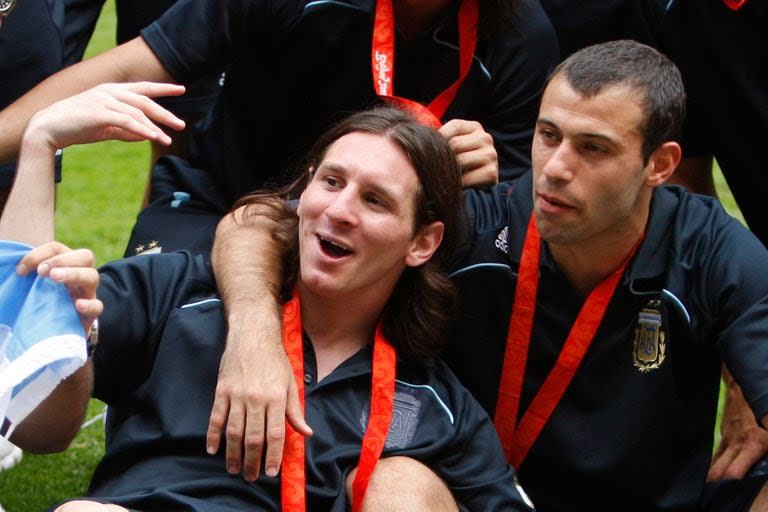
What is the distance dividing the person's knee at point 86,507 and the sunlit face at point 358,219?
775 millimetres

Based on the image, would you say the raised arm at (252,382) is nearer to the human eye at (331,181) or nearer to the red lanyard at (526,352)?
the human eye at (331,181)

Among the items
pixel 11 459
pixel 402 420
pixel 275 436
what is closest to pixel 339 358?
pixel 402 420

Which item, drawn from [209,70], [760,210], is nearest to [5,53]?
[209,70]

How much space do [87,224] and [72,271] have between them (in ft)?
16.3

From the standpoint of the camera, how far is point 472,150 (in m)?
4.18

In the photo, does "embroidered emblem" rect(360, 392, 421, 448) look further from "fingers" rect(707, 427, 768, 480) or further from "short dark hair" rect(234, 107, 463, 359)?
"fingers" rect(707, 427, 768, 480)

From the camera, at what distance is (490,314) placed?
413 cm

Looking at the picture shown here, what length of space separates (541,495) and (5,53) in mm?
2069

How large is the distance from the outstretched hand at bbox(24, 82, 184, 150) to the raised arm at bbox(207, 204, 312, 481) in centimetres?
47

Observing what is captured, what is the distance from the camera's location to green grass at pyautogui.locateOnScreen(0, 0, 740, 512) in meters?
4.88

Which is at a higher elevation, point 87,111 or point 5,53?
point 87,111

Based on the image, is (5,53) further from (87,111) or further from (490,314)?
(490,314)

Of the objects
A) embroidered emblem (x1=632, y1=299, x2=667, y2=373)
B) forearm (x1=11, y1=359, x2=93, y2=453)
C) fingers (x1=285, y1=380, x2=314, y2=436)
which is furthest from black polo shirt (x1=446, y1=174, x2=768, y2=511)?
forearm (x1=11, y1=359, x2=93, y2=453)

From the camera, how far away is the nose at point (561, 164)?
3.82 metres
